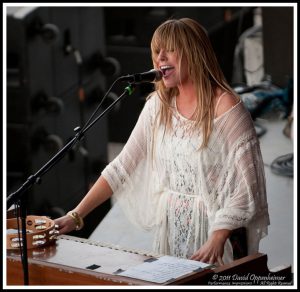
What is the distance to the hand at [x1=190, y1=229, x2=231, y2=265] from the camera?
147 inches

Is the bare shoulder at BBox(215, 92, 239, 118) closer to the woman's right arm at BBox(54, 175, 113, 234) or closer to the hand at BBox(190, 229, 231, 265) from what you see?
the hand at BBox(190, 229, 231, 265)

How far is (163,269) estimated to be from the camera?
3516mm

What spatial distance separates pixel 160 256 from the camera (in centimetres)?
367

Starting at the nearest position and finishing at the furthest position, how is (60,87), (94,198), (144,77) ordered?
1. (144,77)
2. (94,198)
3. (60,87)

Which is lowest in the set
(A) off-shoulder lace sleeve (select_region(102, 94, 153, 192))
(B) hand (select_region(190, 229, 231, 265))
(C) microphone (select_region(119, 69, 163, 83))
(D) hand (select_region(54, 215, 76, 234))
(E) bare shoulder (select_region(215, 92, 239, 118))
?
(B) hand (select_region(190, 229, 231, 265))

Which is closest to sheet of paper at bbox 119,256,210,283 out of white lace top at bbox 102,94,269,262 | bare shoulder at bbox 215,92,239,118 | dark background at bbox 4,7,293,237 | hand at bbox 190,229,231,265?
hand at bbox 190,229,231,265

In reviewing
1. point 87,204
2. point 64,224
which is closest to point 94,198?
point 87,204

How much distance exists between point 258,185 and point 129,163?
0.58 meters

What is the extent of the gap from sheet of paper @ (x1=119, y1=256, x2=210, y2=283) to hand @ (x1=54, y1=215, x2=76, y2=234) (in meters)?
0.49

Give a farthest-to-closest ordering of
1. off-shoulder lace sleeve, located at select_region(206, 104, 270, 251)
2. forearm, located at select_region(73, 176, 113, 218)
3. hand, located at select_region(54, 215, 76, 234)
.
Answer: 1. forearm, located at select_region(73, 176, 113, 218)
2. hand, located at select_region(54, 215, 76, 234)
3. off-shoulder lace sleeve, located at select_region(206, 104, 270, 251)

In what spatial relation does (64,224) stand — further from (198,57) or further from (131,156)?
(198,57)

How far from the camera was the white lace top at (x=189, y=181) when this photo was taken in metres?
3.85

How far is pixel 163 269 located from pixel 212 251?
11.8 inches

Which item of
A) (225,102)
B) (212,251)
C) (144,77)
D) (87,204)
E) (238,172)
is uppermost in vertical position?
(144,77)
